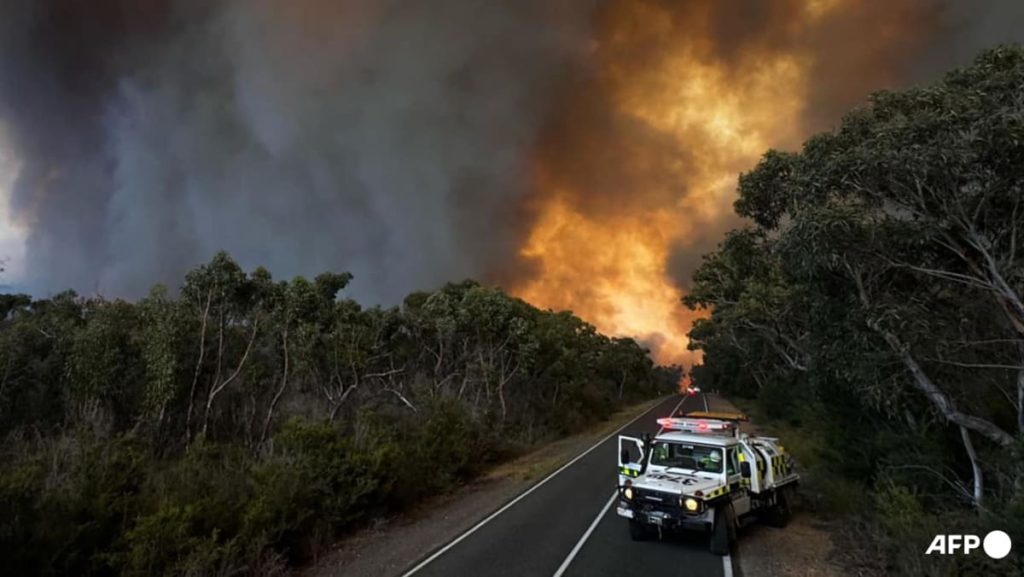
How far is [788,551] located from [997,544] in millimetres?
4085

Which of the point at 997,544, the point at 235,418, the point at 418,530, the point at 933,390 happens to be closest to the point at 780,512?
the point at 933,390

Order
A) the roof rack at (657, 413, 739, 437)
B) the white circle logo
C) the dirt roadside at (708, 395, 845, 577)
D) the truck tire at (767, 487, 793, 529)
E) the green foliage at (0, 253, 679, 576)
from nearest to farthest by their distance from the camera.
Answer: the white circle logo < the green foliage at (0, 253, 679, 576) < the dirt roadside at (708, 395, 845, 577) < the truck tire at (767, 487, 793, 529) < the roof rack at (657, 413, 739, 437)

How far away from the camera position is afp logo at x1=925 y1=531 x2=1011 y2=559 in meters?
6.75

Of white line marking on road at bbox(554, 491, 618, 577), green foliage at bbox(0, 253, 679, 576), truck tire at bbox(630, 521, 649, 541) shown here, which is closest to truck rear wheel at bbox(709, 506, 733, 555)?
truck tire at bbox(630, 521, 649, 541)

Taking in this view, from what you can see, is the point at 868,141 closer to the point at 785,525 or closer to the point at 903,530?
the point at 903,530

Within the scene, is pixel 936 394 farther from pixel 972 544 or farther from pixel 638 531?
pixel 638 531

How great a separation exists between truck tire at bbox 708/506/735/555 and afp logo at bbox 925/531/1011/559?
299 cm

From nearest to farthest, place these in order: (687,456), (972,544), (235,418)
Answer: (972,544)
(687,456)
(235,418)

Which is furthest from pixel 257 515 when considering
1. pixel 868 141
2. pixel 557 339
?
pixel 557 339

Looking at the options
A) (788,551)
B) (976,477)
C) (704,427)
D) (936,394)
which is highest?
(936,394)

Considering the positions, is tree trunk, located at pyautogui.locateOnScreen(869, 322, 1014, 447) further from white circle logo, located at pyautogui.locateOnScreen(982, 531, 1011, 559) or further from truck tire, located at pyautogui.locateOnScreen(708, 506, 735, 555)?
truck tire, located at pyautogui.locateOnScreen(708, 506, 735, 555)

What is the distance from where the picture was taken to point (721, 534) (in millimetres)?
9633

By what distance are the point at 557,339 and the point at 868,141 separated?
28.3 metres

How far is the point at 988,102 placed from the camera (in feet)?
24.8
